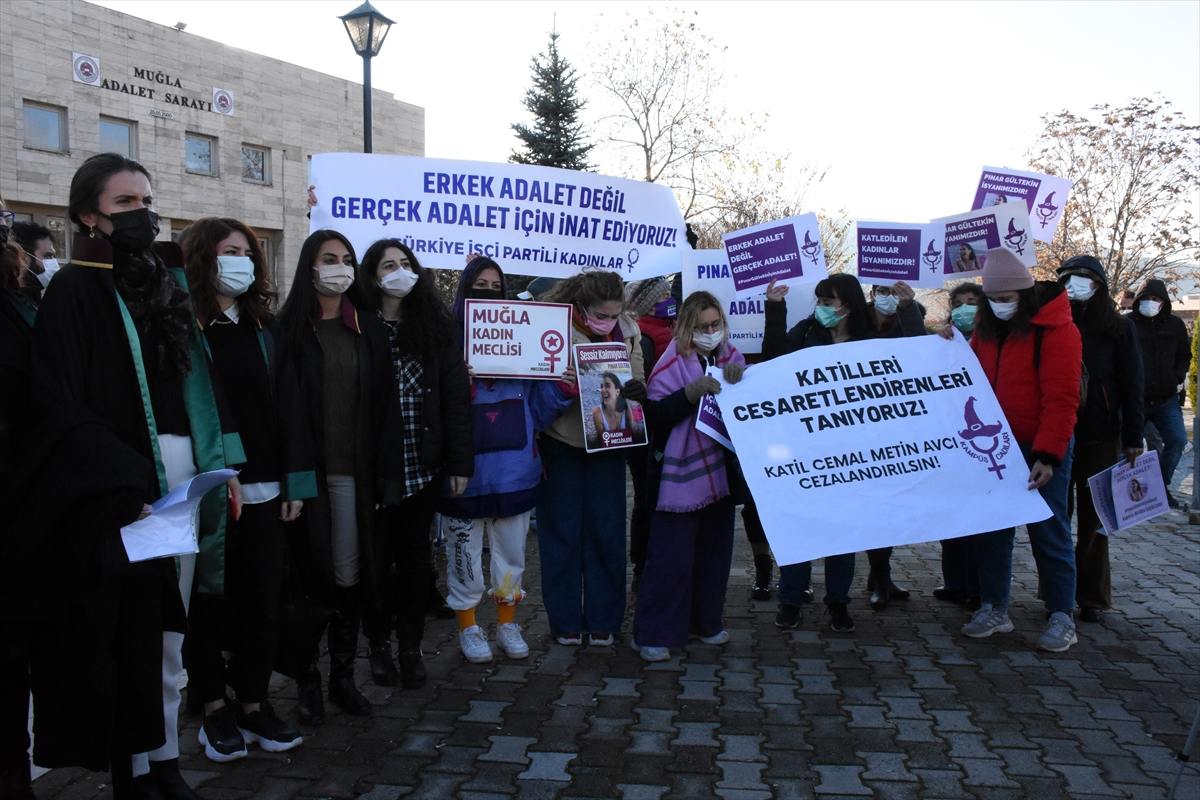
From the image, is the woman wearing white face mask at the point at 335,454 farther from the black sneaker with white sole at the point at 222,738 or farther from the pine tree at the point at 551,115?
the pine tree at the point at 551,115

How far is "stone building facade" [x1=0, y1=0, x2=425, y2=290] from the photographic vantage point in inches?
1075

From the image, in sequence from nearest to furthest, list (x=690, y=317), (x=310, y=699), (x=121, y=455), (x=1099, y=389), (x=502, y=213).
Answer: (x=121, y=455), (x=310, y=699), (x=690, y=317), (x=1099, y=389), (x=502, y=213)

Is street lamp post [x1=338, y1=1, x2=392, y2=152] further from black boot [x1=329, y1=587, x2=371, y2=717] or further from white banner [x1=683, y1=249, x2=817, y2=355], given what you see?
black boot [x1=329, y1=587, x2=371, y2=717]

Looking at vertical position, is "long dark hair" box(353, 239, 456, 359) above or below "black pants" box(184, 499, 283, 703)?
above

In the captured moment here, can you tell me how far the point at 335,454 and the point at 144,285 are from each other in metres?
1.19

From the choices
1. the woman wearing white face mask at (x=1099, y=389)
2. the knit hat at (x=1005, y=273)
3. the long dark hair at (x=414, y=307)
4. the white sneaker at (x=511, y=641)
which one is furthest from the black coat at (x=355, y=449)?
the woman wearing white face mask at (x=1099, y=389)

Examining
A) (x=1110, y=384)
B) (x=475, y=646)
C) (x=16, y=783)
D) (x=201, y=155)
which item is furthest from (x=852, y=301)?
(x=201, y=155)

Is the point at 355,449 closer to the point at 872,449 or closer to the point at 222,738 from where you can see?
the point at 222,738

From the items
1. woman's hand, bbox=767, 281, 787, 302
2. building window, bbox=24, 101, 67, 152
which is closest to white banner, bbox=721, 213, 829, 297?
woman's hand, bbox=767, 281, 787, 302

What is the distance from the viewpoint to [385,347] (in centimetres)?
416

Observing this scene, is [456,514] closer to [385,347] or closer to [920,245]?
[385,347]

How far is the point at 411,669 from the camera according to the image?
4.31 metres

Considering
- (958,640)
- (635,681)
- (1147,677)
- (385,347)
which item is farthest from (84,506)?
(1147,677)

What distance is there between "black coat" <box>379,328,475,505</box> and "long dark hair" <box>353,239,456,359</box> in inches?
2.7
